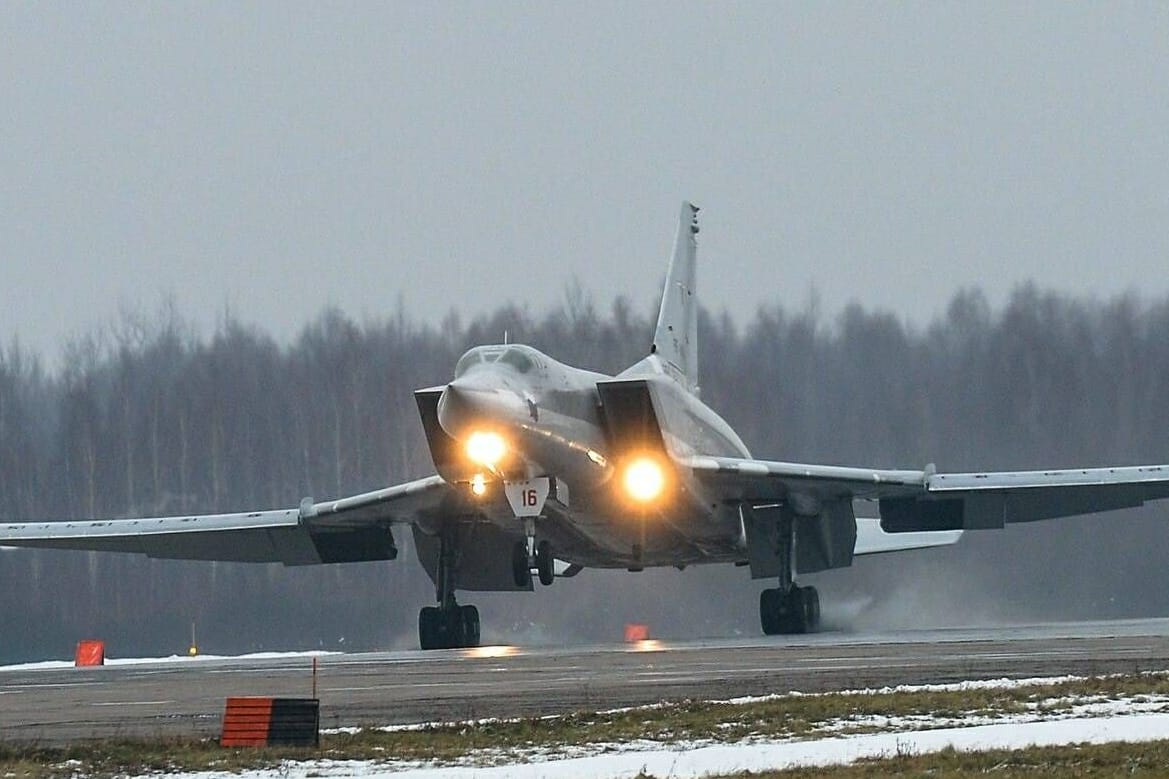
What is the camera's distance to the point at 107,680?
20109mm

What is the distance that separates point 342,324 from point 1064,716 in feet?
146

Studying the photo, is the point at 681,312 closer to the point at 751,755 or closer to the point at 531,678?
the point at 531,678

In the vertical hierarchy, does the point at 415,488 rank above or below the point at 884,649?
above

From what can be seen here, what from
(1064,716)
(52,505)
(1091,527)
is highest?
(52,505)

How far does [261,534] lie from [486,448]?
7.52m

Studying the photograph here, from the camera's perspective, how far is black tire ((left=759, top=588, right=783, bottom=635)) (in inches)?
1143

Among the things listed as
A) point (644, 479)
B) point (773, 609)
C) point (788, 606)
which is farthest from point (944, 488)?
point (644, 479)

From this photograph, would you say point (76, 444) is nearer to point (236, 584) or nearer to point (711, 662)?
point (236, 584)

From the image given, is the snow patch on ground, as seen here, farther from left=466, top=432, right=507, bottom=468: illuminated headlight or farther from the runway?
left=466, top=432, right=507, bottom=468: illuminated headlight

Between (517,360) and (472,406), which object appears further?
(517,360)

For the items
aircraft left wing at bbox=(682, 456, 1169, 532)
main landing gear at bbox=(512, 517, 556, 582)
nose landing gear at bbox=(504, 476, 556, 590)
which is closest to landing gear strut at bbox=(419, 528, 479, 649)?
main landing gear at bbox=(512, 517, 556, 582)

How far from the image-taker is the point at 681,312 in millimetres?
33000

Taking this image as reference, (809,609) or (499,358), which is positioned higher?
(499,358)

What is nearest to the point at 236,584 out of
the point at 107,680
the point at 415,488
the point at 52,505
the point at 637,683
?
the point at 52,505
